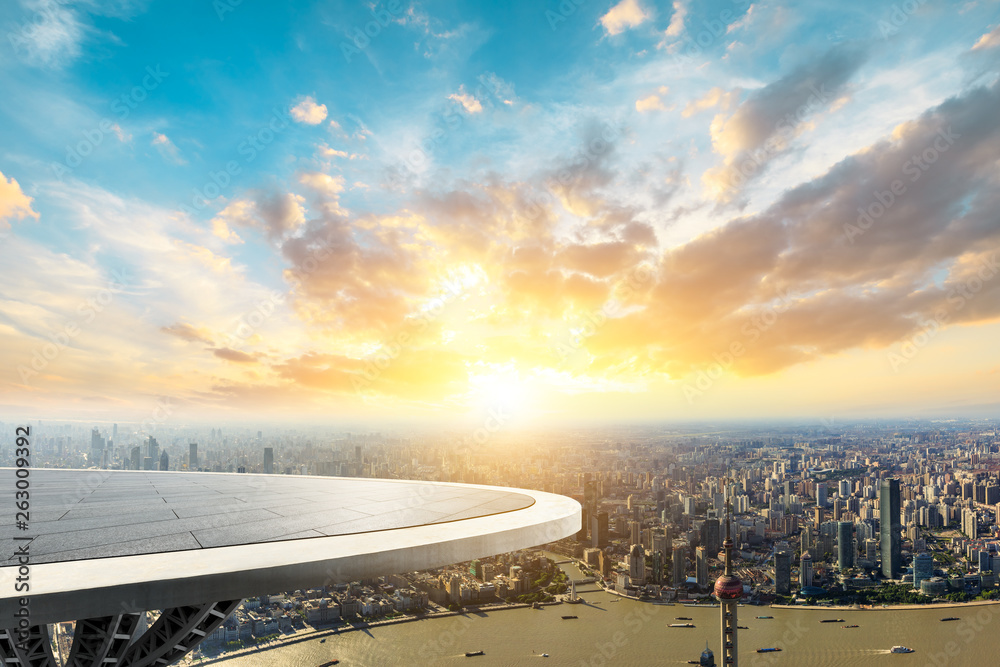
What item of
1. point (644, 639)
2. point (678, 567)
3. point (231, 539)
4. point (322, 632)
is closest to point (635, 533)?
point (678, 567)

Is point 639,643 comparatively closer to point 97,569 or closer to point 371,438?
point 97,569

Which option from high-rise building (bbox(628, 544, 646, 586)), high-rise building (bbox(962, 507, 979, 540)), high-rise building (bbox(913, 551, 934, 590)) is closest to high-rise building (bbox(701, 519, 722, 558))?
high-rise building (bbox(628, 544, 646, 586))

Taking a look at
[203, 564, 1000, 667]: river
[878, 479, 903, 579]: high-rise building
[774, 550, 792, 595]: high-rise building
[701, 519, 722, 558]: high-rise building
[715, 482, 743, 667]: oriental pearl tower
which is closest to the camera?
[715, 482, 743, 667]: oriental pearl tower

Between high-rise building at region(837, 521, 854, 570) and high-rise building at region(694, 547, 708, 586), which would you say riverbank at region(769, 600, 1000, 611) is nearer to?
high-rise building at region(694, 547, 708, 586)

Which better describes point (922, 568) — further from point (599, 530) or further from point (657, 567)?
point (599, 530)

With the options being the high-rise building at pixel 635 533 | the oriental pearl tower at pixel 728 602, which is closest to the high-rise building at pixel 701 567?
the high-rise building at pixel 635 533
